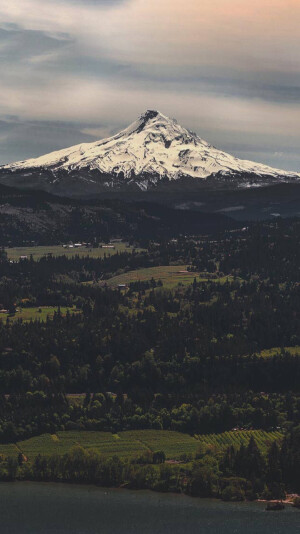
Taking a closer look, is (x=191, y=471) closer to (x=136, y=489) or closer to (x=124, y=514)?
(x=136, y=489)

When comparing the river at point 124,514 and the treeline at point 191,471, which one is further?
the treeline at point 191,471

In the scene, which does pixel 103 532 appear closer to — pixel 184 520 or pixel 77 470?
pixel 184 520

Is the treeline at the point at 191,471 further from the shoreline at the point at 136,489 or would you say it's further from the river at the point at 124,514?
the river at the point at 124,514

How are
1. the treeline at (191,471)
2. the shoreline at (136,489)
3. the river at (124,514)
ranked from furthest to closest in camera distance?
1. the treeline at (191,471)
2. the shoreline at (136,489)
3. the river at (124,514)

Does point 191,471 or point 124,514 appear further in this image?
point 191,471

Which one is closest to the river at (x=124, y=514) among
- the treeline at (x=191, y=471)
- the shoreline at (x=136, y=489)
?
the shoreline at (x=136, y=489)

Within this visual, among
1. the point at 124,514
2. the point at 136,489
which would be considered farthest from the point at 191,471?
the point at 124,514

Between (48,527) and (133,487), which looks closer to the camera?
(48,527)

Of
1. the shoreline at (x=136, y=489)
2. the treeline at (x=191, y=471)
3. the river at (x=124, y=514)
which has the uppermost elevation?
the treeline at (x=191, y=471)

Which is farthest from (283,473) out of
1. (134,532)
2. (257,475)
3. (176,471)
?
(134,532)
